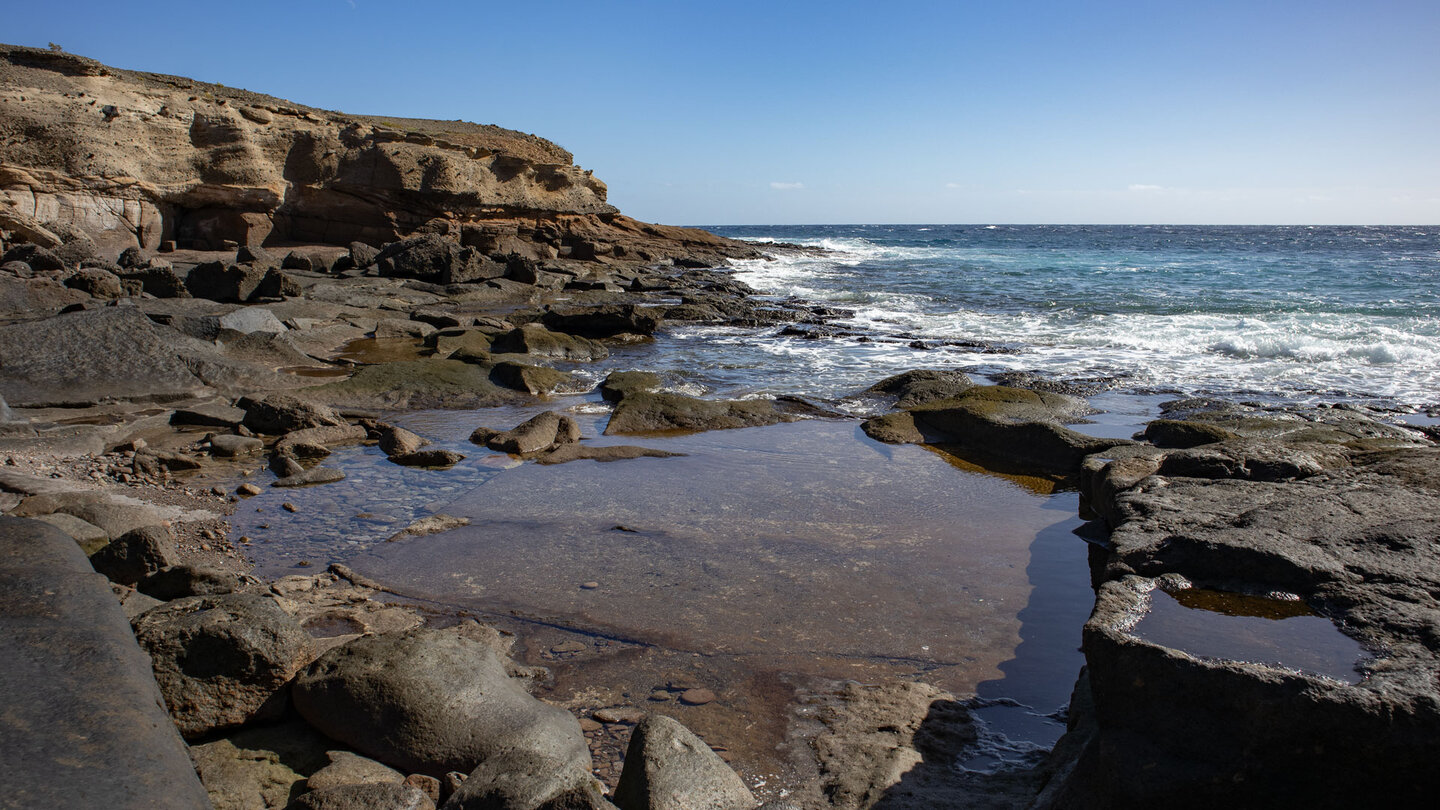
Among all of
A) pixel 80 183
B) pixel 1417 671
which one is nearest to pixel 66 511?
pixel 1417 671

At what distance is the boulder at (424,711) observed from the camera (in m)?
2.52

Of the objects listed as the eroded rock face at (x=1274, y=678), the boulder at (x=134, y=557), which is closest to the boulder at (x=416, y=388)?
the boulder at (x=134, y=557)

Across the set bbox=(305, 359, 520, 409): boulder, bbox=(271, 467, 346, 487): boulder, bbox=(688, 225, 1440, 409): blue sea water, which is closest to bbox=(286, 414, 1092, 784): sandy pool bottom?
bbox=(271, 467, 346, 487): boulder

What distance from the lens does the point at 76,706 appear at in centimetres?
196

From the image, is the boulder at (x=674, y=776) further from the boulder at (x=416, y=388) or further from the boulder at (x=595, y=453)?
the boulder at (x=416, y=388)

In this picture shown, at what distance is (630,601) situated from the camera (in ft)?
12.8

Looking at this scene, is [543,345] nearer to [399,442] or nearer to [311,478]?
[399,442]

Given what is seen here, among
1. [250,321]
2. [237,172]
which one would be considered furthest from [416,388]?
[237,172]

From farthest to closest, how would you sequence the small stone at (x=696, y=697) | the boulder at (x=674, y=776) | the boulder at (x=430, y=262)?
the boulder at (x=430, y=262), the small stone at (x=696, y=697), the boulder at (x=674, y=776)

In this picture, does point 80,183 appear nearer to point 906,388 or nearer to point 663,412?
point 663,412

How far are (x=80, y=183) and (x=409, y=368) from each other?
13.8 meters

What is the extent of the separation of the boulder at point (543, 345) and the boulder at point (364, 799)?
8.84m

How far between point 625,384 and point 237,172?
1644cm

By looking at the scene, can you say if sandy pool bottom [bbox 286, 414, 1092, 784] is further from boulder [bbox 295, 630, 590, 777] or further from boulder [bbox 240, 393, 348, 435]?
boulder [bbox 240, 393, 348, 435]
